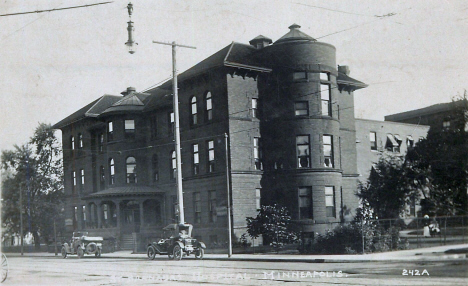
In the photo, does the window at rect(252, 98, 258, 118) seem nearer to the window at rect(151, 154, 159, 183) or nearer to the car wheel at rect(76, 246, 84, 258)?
the window at rect(151, 154, 159, 183)

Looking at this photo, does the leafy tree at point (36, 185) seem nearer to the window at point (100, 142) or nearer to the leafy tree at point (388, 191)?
the window at point (100, 142)

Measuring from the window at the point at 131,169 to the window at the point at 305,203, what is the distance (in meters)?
15.8

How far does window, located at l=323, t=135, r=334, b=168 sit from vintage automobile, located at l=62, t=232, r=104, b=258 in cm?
1647

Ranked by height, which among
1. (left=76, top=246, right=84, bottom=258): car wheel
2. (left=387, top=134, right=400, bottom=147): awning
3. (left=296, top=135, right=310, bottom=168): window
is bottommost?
(left=76, top=246, right=84, bottom=258): car wheel

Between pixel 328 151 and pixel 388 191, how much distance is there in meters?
4.61

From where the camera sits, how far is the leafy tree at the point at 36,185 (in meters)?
54.2

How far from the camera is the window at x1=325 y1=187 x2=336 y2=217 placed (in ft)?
116

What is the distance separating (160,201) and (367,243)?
21008mm

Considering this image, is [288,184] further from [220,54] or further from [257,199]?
[220,54]

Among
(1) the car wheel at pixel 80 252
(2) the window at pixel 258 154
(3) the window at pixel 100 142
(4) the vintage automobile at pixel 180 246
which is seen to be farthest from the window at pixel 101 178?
(4) the vintage automobile at pixel 180 246

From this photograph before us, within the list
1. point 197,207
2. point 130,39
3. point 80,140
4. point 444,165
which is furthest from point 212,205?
point 130,39

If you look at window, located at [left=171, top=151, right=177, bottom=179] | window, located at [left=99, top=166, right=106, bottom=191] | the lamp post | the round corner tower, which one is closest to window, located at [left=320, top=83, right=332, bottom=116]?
the round corner tower

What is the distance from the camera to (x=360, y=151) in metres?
41.0

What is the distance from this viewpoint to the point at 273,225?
109 ft
